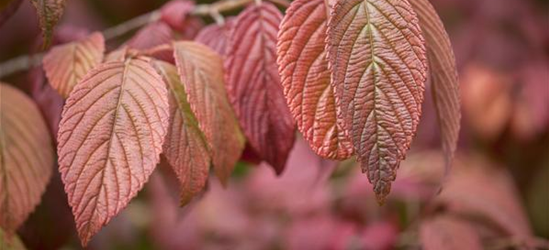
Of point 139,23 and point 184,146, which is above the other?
point 184,146

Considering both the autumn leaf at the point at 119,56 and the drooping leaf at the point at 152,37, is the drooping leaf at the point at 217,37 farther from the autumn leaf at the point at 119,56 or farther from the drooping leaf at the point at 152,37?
the autumn leaf at the point at 119,56

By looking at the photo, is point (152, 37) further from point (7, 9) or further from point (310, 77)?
point (310, 77)

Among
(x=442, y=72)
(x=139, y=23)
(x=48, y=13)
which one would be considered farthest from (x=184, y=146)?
(x=139, y=23)

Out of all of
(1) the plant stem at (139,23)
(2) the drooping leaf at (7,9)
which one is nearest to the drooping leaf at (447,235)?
(1) the plant stem at (139,23)

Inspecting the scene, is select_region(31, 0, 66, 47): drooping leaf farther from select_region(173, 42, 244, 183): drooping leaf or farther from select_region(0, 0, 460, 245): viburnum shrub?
select_region(173, 42, 244, 183): drooping leaf

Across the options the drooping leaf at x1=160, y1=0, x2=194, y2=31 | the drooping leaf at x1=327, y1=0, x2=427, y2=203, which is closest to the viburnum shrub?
the drooping leaf at x1=327, y1=0, x2=427, y2=203

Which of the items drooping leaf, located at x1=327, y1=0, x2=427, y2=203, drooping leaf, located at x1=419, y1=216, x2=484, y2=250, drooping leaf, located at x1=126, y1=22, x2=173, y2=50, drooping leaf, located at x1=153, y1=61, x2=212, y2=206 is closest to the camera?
drooping leaf, located at x1=327, y1=0, x2=427, y2=203

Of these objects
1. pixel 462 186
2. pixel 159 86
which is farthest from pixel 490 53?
pixel 159 86
